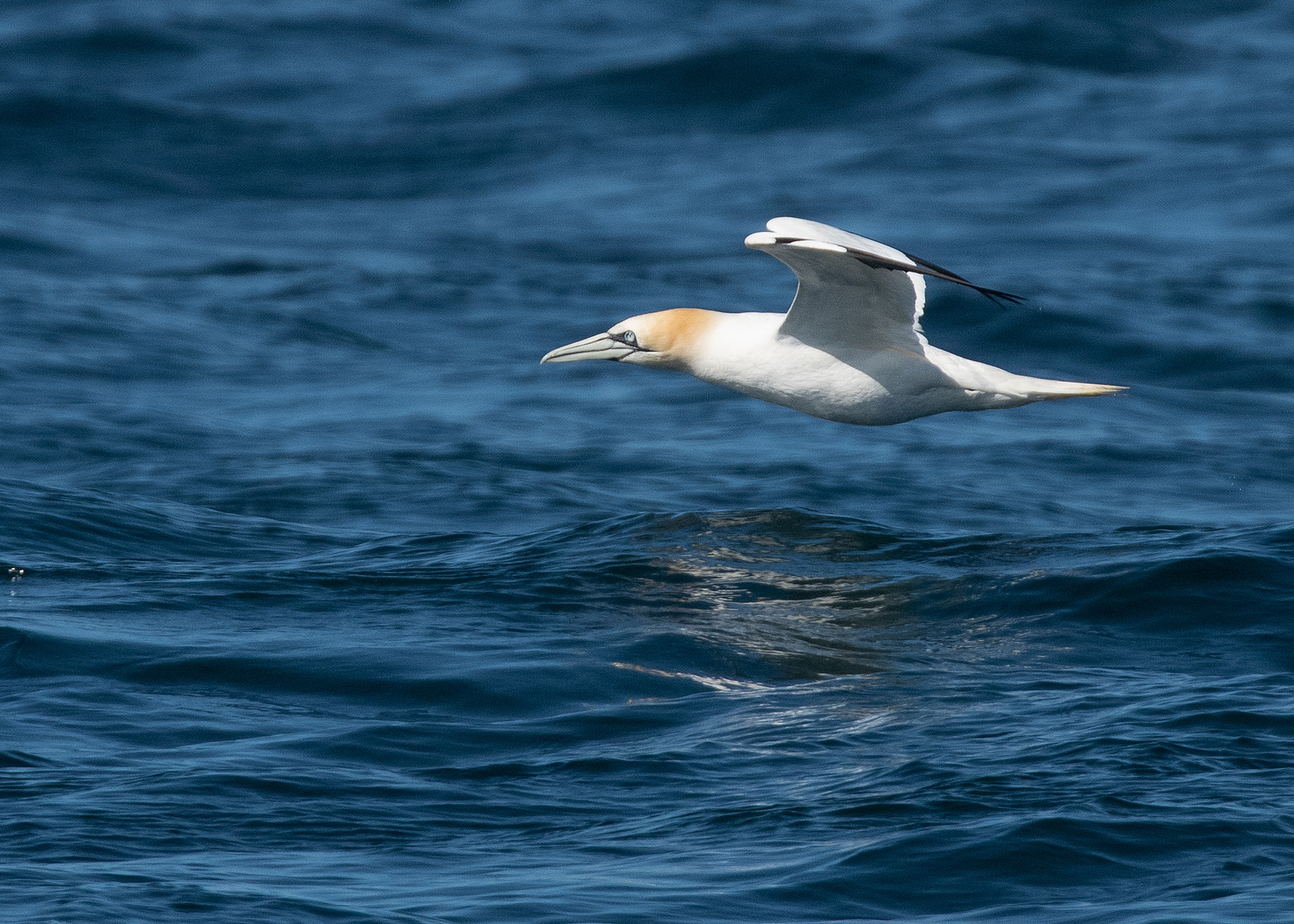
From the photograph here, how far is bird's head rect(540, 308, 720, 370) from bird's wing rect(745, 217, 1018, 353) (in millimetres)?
822

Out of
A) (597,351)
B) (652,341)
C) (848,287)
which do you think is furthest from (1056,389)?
(597,351)

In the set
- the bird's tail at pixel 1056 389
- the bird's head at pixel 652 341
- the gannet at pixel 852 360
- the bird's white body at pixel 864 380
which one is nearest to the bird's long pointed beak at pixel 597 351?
the bird's head at pixel 652 341

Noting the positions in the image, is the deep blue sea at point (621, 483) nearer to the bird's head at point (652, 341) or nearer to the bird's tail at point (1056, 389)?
the bird's tail at point (1056, 389)

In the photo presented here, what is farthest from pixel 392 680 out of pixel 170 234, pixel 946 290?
pixel 170 234

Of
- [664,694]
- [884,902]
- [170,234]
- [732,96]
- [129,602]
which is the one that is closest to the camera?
[884,902]

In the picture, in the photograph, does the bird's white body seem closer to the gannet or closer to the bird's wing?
the gannet

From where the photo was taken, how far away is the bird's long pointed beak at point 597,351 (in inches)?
531

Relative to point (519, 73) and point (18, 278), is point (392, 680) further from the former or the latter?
point (519, 73)

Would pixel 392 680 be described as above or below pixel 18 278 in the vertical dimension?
below

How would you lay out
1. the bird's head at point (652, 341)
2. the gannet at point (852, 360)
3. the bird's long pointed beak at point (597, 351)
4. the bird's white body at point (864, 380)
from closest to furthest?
the gannet at point (852, 360)
the bird's white body at point (864, 380)
the bird's head at point (652, 341)
the bird's long pointed beak at point (597, 351)

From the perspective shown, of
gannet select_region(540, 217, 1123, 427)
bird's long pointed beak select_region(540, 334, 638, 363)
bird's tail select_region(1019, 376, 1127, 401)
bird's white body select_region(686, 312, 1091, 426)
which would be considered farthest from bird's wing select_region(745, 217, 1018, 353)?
bird's long pointed beak select_region(540, 334, 638, 363)

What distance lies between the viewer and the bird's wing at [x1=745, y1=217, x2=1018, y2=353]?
35.1 feet

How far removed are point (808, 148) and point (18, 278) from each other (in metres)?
13.3

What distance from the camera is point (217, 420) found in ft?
62.4
